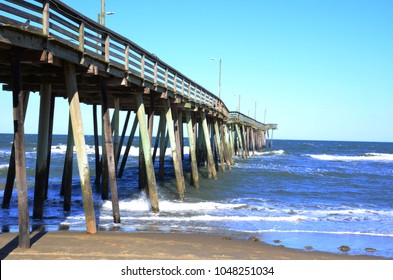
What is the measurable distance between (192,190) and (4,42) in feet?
41.4

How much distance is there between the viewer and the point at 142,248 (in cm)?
757

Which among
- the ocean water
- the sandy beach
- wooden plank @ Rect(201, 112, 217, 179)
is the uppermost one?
wooden plank @ Rect(201, 112, 217, 179)

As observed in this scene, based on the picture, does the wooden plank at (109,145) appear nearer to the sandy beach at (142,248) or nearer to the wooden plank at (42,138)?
the wooden plank at (42,138)

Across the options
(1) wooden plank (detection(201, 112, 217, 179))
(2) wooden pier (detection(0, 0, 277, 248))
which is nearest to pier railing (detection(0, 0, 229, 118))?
(2) wooden pier (detection(0, 0, 277, 248))

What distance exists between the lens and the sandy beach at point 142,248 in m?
6.89

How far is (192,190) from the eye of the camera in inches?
717

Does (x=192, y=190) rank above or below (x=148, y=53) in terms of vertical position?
below

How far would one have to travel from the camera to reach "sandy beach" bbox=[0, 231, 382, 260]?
22.6 feet

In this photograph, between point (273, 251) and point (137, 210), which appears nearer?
point (273, 251)

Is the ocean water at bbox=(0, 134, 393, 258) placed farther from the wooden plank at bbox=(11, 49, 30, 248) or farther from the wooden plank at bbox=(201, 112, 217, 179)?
the wooden plank at bbox=(11, 49, 30, 248)

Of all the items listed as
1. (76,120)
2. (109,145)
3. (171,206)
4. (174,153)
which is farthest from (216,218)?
(76,120)

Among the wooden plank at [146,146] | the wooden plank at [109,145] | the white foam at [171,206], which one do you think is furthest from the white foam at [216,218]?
the wooden plank at [109,145]
